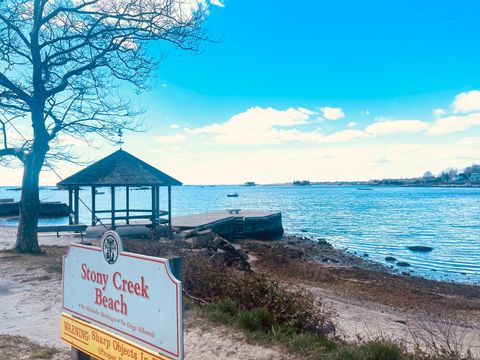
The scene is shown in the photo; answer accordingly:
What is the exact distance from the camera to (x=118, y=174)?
57.0 feet

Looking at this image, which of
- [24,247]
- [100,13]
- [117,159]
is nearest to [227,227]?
[117,159]

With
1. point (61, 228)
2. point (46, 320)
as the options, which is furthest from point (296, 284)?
point (61, 228)


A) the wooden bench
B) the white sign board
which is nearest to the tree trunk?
the wooden bench

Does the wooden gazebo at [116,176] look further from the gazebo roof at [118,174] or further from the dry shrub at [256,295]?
the dry shrub at [256,295]

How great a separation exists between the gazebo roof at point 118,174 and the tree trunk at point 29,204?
3.90 m

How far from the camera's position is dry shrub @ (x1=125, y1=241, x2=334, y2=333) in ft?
19.9

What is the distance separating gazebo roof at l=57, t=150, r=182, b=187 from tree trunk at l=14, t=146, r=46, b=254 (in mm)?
3902

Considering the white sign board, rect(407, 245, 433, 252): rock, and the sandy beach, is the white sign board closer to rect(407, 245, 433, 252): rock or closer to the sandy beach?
the sandy beach

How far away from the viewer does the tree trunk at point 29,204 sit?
12406 millimetres

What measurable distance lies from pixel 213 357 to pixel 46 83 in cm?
1151

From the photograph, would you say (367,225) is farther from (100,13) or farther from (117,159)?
(100,13)

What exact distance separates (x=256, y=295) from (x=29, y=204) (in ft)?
29.7

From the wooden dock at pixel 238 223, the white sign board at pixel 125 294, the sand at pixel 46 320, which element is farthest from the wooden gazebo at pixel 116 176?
the white sign board at pixel 125 294

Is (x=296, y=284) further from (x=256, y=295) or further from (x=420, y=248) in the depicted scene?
(x=420, y=248)
